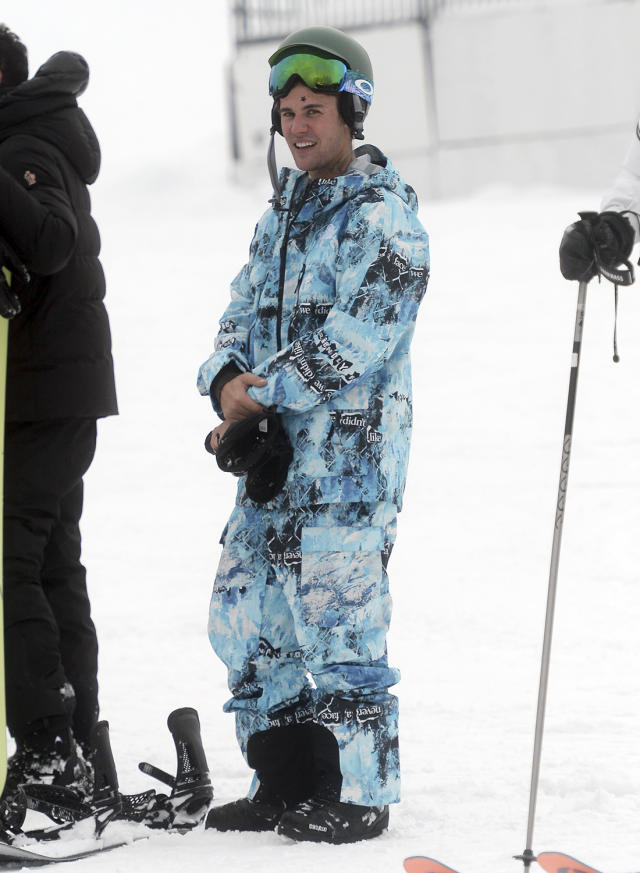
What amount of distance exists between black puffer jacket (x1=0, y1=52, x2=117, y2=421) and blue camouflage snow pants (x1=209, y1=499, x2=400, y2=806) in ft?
1.99

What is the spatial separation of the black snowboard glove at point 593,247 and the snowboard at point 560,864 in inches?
46.3

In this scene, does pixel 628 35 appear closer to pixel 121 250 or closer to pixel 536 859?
pixel 121 250

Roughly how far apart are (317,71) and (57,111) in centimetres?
76

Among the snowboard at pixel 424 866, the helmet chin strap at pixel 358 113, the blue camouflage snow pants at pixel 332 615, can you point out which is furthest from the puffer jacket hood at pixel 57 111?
the snowboard at pixel 424 866

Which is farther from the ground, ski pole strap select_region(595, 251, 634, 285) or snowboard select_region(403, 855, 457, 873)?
ski pole strap select_region(595, 251, 634, 285)

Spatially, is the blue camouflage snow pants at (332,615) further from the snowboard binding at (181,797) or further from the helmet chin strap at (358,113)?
the helmet chin strap at (358,113)

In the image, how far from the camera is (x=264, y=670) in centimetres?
312

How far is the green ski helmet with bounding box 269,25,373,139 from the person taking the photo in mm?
3029

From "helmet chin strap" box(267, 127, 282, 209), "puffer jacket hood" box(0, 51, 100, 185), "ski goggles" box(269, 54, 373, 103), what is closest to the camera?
"ski goggles" box(269, 54, 373, 103)

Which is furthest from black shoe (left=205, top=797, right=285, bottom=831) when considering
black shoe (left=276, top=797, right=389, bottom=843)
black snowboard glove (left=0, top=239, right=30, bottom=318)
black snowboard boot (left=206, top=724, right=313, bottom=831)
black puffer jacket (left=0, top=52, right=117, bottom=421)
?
black snowboard glove (left=0, top=239, right=30, bottom=318)

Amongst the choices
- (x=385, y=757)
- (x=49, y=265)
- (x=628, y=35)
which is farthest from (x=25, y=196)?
(x=628, y=35)

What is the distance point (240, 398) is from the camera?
298 cm

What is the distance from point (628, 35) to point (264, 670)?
15.1m

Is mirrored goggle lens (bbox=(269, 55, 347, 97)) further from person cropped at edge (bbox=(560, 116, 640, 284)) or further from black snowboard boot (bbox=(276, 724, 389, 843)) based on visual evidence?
black snowboard boot (bbox=(276, 724, 389, 843))
